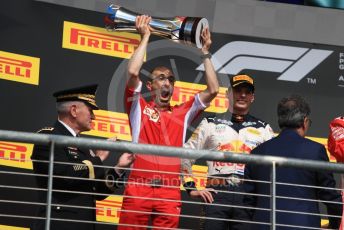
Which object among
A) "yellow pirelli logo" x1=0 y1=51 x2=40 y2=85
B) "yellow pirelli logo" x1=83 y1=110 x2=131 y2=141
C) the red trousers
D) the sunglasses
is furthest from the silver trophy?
"yellow pirelli logo" x1=83 y1=110 x2=131 y2=141

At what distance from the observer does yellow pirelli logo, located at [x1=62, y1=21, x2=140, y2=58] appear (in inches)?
309

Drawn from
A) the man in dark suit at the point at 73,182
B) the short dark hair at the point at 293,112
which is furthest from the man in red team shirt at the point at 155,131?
the short dark hair at the point at 293,112

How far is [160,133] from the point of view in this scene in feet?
21.5

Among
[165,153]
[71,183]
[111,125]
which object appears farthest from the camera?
[111,125]

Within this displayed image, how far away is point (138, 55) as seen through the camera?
6406 millimetres

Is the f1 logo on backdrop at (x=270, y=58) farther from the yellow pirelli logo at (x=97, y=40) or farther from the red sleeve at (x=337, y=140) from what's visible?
the red sleeve at (x=337, y=140)

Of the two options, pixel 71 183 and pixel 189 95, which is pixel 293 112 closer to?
pixel 71 183

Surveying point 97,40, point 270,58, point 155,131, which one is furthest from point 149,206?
point 270,58

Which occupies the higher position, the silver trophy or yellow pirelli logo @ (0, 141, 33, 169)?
the silver trophy

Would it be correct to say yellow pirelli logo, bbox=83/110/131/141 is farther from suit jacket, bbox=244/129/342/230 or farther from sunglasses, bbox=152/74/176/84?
suit jacket, bbox=244/129/342/230

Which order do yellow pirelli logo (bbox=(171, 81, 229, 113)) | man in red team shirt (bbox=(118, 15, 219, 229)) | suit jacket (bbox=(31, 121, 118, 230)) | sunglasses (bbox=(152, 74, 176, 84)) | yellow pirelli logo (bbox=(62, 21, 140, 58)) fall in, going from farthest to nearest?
1. yellow pirelli logo (bbox=(171, 81, 229, 113))
2. yellow pirelli logo (bbox=(62, 21, 140, 58))
3. sunglasses (bbox=(152, 74, 176, 84))
4. man in red team shirt (bbox=(118, 15, 219, 229))
5. suit jacket (bbox=(31, 121, 118, 230))

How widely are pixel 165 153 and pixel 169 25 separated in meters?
1.57

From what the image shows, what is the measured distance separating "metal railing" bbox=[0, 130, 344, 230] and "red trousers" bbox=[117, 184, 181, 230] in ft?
3.68

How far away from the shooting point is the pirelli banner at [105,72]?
7594 mm
